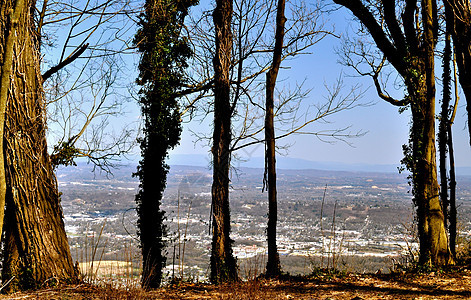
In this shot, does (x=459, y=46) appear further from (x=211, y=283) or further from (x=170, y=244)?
(x=170, y=244)

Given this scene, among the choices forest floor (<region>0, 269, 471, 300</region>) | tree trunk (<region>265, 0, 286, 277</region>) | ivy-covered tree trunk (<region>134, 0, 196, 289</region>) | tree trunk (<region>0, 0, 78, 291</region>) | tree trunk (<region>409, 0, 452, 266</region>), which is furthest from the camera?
ivy-covered tree trunk (<region>134, 0, 196, 289</region>)

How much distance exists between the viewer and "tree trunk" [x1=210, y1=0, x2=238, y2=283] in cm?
720

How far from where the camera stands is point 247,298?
14.8ft

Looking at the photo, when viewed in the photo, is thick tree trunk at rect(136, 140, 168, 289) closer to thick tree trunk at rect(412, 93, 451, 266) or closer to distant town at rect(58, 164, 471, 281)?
distant town at rect(58, 164, 471, 281)

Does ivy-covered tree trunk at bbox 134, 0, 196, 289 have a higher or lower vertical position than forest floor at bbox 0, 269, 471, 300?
higher

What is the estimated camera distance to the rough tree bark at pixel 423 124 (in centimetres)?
Result: 658

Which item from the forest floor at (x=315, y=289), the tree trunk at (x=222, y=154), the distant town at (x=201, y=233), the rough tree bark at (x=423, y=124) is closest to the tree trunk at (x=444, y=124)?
the distant town at (x=201, y=233)

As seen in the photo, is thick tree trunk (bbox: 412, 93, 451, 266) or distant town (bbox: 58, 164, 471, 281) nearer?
distant town (bbox: 58, 164, 471, 281)

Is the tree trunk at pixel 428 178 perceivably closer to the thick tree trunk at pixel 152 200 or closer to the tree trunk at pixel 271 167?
the tree trunk at pixel 271 167

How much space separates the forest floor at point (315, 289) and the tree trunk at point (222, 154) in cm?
92

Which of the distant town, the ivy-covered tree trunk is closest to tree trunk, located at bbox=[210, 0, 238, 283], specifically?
the distant town

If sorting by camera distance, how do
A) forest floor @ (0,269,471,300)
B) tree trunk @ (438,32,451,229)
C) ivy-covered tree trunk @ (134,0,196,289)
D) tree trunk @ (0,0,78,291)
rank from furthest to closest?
ivy-covered tree trunk @ (134,0,196,289), tree trunk @ (438,32,451,229), tree trunk @ (0,0,78,291), forest floor @ (0,269,471,300)

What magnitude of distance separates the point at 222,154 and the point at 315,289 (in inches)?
111

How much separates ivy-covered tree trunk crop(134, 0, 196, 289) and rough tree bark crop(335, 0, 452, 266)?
5446 mm
